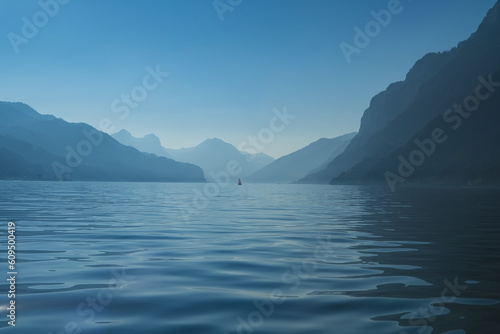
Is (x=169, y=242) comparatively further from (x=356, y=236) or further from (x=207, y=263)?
(x=356, y=236)

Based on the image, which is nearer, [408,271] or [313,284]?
[313,284]

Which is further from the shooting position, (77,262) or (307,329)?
(77,262)

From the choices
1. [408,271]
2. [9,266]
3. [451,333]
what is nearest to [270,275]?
[408,271]

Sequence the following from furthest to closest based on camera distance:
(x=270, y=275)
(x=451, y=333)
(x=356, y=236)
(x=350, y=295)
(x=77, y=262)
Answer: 1. (x=356, y=236)
2. (x=77, y=262)
3. (x=270, y=275)
4. (x=350, y=295)
5. (x=451, y=333)

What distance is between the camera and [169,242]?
17469 mm

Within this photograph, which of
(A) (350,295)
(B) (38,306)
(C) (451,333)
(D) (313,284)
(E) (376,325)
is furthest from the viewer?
(D) (313,284)

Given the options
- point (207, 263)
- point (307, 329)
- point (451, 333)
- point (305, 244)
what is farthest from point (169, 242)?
point (451, 333)

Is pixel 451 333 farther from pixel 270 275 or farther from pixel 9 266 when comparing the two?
pixel 9 266

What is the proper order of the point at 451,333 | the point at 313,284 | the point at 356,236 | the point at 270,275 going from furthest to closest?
the point at 356,236
the point at 270,275
the point at 313,284
the point at 451,333

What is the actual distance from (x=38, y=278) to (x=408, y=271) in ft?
35.5

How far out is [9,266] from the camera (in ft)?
38.4

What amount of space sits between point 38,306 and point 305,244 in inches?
455

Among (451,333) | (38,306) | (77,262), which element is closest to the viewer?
(451,333)

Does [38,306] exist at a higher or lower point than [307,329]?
higher
